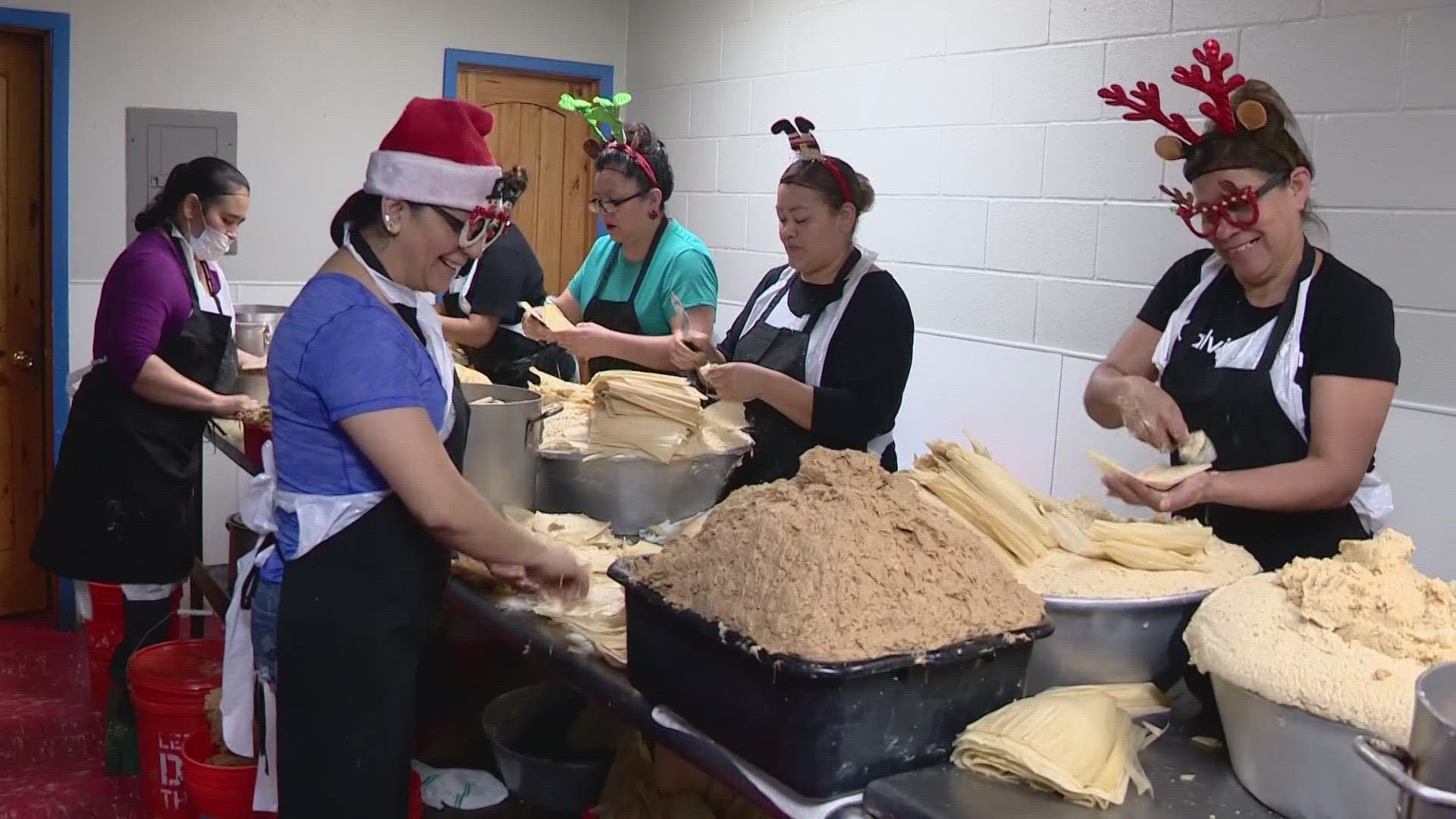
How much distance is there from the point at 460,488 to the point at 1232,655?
1.09 meters

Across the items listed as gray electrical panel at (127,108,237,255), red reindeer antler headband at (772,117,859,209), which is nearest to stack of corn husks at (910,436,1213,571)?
red reindeer antler headband at (772,117,859,209)

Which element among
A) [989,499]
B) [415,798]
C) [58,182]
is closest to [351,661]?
[415,798]

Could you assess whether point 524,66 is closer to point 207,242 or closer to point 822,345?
point 207,242

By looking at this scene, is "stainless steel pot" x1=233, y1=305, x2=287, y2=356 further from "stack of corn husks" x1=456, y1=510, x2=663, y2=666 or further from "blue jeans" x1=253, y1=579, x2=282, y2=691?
"blue jeans" x1=253, y1=579, x2=282, y2=691

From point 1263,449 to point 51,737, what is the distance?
365 centimetres

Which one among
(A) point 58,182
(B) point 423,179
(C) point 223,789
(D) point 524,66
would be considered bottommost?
(C) point 223,789

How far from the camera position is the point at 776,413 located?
305 cm

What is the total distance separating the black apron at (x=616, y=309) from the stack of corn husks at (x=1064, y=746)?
2248 millimetres

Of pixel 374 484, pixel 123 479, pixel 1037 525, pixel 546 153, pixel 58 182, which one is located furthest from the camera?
pixel 546 153

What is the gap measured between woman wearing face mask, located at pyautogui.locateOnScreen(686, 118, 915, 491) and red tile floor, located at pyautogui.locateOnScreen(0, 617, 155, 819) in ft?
6.90

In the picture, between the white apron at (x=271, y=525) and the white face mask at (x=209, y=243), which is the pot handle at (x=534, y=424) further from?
the white face mask at (x=209, y=243)

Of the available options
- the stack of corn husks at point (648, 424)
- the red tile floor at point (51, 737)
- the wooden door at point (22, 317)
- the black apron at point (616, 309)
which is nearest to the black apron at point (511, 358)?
the black apron at point (616, 309)

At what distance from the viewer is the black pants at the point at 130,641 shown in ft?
12.0

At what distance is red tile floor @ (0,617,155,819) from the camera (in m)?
3.48
